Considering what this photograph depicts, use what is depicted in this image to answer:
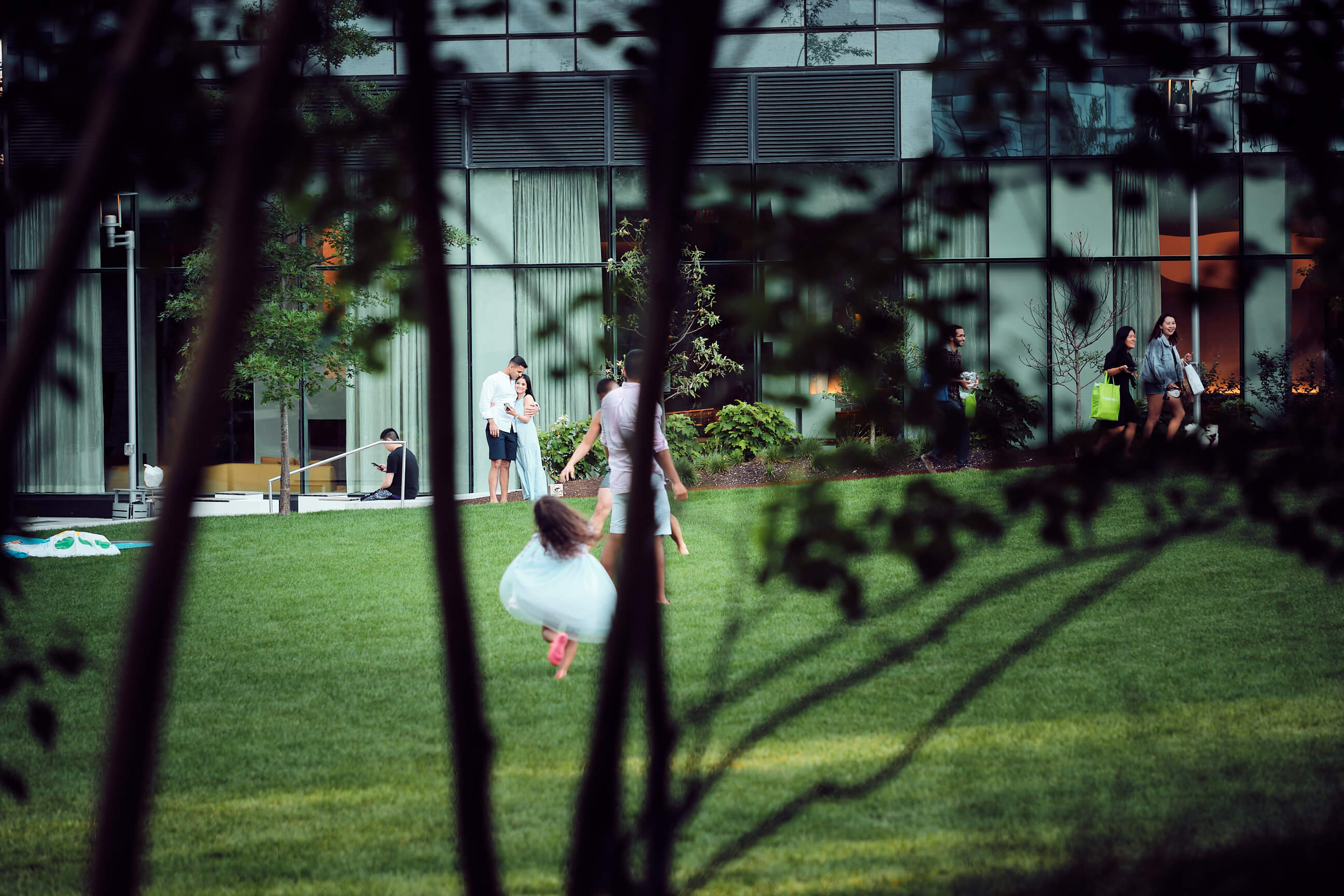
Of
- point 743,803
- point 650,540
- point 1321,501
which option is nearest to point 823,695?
point 650,540

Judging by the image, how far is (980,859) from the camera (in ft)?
13.1

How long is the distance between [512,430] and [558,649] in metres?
8.88

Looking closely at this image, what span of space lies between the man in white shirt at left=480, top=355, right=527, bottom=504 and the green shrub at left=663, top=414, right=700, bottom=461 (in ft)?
7.98

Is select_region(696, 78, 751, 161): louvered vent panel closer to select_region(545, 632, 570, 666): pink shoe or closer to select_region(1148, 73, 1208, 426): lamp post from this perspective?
select_region(1148, 73, 1208, 426): lamp post

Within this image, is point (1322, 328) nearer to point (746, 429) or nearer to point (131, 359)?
point (746, 429)

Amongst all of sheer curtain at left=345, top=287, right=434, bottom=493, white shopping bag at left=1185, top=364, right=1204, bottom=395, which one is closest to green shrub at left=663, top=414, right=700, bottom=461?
sheer curtain at left=345, top=287, right=434, bottom=493

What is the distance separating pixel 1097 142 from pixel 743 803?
1820 cm

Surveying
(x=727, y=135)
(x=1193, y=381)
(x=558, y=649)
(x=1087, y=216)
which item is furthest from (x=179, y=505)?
(x=1087, y=216)

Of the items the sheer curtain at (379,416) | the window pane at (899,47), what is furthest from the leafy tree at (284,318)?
the window pane at (899,47)

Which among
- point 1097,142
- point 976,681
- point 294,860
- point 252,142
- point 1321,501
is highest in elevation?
point 1097,142

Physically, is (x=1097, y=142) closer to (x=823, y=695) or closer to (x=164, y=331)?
(x=164, y=331)

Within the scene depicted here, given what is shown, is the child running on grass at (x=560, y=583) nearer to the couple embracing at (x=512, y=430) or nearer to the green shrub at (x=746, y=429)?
the couple embracing at (x=512, y=430)

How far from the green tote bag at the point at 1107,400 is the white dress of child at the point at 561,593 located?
31.9ft

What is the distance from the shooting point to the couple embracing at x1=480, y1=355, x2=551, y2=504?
15.1 meters
